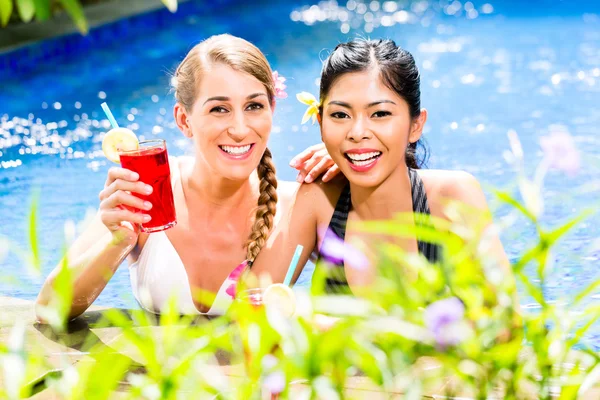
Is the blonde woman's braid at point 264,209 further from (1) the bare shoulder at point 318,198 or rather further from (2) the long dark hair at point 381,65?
(2) the long dark hair at point 381,65

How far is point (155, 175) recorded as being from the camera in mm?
2861

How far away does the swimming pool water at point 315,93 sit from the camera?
242 inches

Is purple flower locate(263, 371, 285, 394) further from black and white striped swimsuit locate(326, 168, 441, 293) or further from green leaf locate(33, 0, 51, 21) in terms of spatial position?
black and white striped swimsuit locate(326, 168, 441, 293)

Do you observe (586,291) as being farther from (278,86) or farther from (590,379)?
(278,86)

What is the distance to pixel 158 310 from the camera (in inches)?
147

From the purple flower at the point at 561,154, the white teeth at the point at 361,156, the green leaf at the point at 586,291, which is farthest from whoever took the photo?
the white teeth at the point at 361,156

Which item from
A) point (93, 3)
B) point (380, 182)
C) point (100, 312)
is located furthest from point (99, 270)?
point (93, 3)

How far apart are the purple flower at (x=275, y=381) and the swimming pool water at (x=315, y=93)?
3.23 m

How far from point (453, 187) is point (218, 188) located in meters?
1.04

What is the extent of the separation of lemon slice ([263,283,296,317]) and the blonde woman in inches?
39.7

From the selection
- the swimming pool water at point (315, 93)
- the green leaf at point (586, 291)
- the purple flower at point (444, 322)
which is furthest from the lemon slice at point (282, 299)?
the swimming pool water at point (315, 93)

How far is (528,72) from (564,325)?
9.06 m

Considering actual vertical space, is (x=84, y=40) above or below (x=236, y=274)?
above

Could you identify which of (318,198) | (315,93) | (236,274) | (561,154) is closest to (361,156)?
(318,198)
